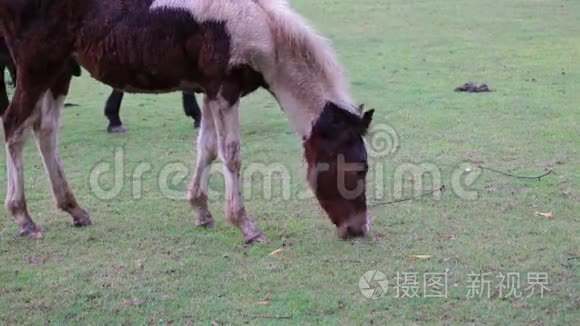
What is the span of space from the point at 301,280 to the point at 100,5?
2.40 meters

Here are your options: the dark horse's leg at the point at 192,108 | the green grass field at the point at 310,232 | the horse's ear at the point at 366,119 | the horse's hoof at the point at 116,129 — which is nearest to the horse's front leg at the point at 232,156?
the green grass field at the point at 310,232

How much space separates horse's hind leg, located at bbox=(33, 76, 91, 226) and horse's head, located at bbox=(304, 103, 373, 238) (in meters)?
1.91

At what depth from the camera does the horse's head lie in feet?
17.4

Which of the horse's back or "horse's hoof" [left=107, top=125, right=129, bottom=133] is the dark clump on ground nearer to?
"horse's hoof" [left=107, top=125, right=129, bottom=133]

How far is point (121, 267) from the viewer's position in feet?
16.5

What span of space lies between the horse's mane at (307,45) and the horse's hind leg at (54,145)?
1.73 metres

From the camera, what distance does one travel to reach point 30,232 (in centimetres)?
572

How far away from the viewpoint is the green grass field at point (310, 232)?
14.1ft

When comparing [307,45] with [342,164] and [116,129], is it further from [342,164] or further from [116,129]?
[116,129]

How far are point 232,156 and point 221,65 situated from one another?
0.64 meters

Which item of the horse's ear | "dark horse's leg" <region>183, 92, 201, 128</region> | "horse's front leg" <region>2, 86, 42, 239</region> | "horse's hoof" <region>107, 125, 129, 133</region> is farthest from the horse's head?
"horse's hoof" <region>107, 125, 129, 133</region>

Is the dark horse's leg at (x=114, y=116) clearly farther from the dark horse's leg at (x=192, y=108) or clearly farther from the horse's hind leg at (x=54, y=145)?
the horse's hind leg at (x=54, y=145)

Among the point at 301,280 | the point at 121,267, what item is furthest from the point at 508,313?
the point at 121,267

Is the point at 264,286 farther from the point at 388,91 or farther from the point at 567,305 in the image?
the point at 388,91
